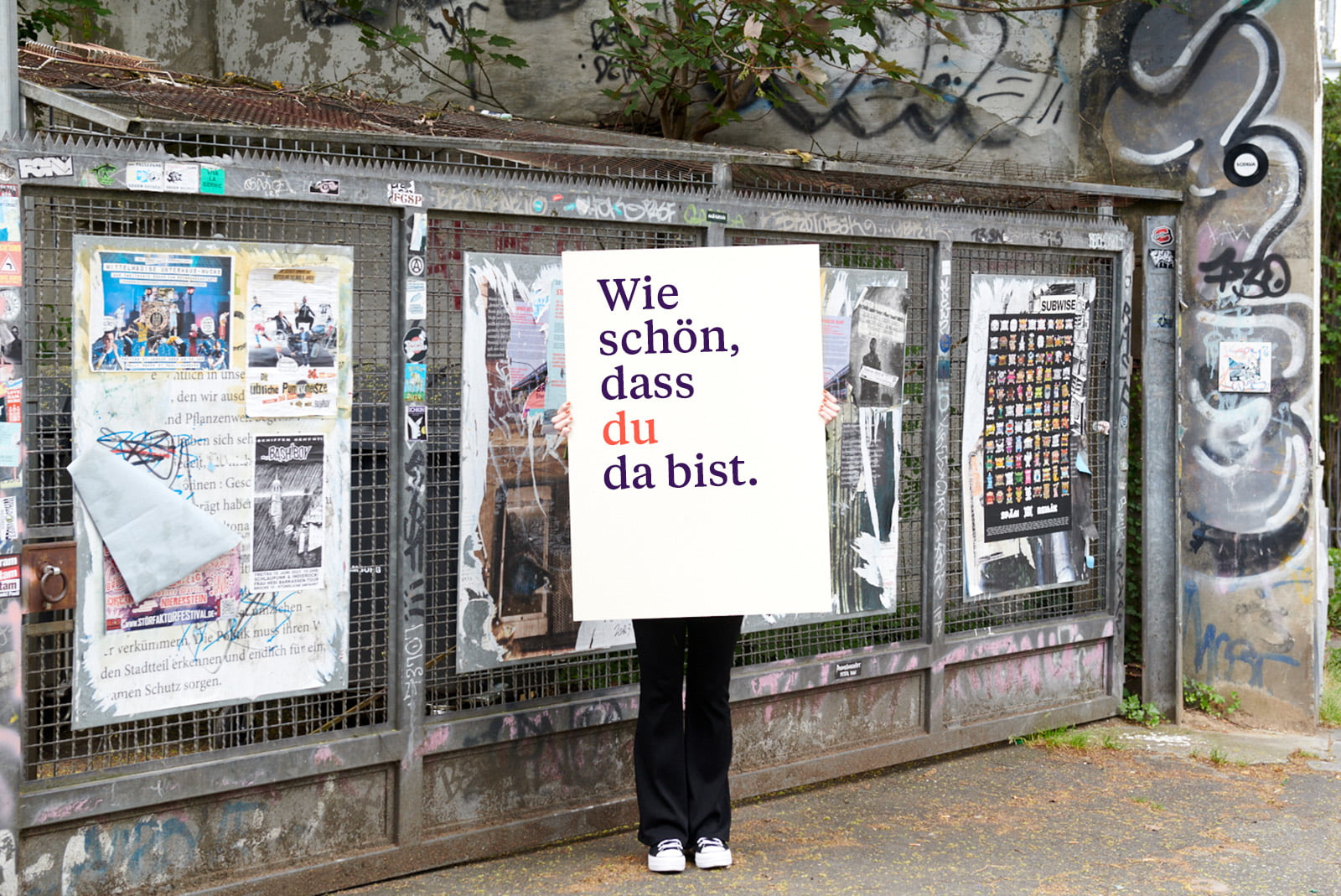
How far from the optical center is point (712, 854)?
13.7ft

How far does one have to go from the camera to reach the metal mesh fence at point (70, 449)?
347 cm

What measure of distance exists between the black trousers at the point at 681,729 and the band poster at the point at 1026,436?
195cm

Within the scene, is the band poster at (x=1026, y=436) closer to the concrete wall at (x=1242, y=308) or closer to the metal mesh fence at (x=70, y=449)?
the concrete wall at (x=1242, y=308)

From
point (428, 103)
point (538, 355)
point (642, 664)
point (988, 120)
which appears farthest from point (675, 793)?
point (428, 103)

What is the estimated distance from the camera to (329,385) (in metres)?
3.94

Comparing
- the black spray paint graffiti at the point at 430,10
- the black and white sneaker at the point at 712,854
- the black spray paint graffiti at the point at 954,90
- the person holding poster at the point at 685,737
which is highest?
the black spray paint graffiti at the point at 430,10

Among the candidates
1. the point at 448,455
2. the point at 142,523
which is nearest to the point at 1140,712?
the point at 448,455

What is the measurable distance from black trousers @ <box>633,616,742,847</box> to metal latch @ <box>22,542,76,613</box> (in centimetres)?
173

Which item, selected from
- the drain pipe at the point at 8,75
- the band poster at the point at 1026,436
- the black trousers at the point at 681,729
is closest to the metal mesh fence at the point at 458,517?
the black trousers at the point at 681,729

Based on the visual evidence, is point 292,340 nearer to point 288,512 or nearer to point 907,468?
point 288,512

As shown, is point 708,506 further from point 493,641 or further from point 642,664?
point 493,641

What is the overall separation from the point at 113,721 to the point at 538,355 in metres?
1.80

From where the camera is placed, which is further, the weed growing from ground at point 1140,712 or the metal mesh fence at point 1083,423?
the weed growing from ground at point 1140,712

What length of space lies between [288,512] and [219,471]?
254mm
